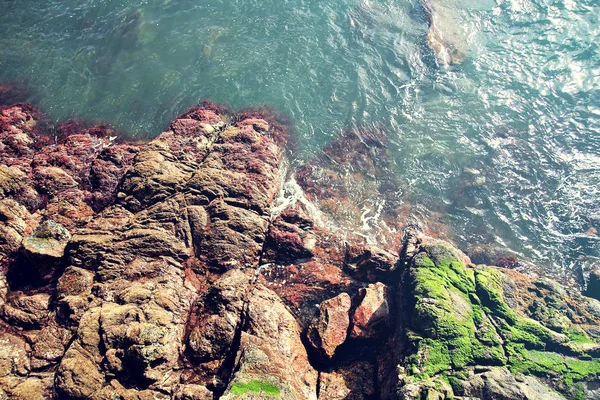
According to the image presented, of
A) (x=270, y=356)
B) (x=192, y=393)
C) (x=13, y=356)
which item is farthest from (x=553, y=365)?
(x=13, y=356)

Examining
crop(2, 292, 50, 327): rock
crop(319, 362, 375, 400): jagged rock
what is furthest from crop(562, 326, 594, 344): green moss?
crop(2, 292, 50, 327): rock

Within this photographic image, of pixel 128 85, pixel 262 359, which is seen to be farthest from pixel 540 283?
pixel 128 85

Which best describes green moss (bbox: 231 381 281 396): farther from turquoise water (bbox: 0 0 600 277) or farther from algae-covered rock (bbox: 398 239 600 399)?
turquoise water (bbox: 0 0 600 277)

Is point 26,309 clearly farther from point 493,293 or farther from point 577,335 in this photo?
point 577,335

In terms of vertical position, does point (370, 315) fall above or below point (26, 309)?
below

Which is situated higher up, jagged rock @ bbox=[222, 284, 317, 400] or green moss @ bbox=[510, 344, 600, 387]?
jagged rock @ bbox=[222, 284, 317, 400]
